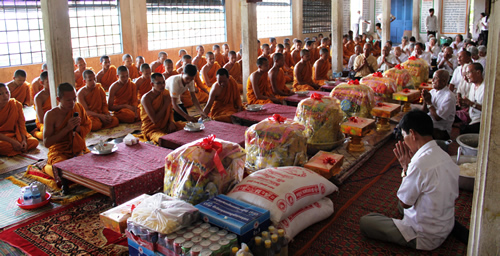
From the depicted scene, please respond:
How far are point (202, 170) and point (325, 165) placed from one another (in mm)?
1580

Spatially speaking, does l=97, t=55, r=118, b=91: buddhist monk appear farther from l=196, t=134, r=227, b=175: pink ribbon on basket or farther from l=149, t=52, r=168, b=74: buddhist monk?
l=196, t=134, r=227, b=175: pink ribbon on basket

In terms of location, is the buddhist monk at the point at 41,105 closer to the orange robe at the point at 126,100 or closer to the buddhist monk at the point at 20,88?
the orange robe at the point at 126,100

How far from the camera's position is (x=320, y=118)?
5988 millimetres

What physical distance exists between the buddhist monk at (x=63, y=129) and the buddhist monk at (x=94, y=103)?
2306 mm

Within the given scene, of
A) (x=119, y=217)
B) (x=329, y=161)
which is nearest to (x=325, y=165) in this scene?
(x=329, y=161)

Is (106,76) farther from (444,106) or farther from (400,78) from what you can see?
(444,106)

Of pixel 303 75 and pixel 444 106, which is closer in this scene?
pixel 444 106

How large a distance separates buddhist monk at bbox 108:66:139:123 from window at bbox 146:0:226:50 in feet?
19.2

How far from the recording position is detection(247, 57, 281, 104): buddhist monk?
29.2 ft

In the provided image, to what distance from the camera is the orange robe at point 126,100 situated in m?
8.70

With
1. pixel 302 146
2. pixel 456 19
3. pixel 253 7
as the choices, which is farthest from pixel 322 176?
pixel 456 19

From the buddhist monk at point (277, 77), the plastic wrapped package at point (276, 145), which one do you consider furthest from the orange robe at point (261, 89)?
the plastic wrapped package at point (276, 145)

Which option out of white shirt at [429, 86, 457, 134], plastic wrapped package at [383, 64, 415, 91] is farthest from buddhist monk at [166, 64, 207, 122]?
plastic wrapped package at [383, 64, 415, 91]

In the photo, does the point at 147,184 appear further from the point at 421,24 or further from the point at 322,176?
the point at 421,24
